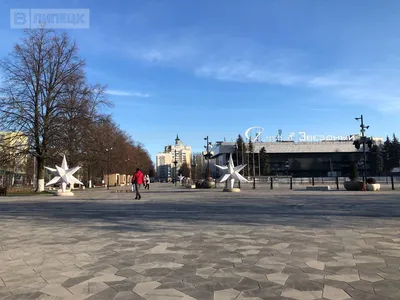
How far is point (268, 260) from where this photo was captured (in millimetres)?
6133

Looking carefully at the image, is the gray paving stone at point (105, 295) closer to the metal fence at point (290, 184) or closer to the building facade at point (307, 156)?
the metal fence at point (290, 184)

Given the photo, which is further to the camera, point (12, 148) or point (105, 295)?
point (12, 148)

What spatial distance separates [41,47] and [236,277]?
1360 inches

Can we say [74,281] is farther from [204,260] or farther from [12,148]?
[12,148]

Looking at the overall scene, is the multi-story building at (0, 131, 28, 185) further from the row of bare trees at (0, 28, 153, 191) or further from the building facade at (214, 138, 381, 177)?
the building facade at (214, 138, 381, 177)

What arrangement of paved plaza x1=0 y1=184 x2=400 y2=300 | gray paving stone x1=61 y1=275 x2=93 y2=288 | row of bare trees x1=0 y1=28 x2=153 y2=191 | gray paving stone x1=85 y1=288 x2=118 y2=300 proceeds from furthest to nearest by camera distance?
row of bare trees x1=0 y1=28 x2=153 y2=191
gray paving stone x1=61 y1=275 x2=93 y2=288
paved plaza x1=0 y1=184 x2=400 y2=300
gray paving stone x1=85 y1=288 x2=118 y2=300

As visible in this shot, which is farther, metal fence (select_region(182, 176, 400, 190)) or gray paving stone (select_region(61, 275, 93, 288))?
metal fence (select_region(182, 176, 400, 190))

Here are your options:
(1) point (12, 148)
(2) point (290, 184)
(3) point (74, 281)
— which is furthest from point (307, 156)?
(3) point (74, 281)

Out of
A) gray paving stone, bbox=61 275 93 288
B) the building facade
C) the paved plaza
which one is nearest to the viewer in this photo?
the paved plaza

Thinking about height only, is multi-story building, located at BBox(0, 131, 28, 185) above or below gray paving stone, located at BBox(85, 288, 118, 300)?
above

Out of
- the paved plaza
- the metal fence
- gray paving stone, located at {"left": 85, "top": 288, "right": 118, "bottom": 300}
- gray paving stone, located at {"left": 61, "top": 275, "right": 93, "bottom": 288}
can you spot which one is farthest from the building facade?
gray paving stone, located at {"left": 85, "top": 288, "right": 118, "bottom": 300}

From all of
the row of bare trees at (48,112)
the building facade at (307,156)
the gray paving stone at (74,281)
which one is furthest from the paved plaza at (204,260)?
the building facade at (307,156)

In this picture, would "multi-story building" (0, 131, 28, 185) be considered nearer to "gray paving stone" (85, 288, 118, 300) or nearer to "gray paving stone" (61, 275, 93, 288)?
"gray paving stone" (61, 275, 93, 288)

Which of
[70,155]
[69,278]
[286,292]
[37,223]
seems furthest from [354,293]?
[70,155]
